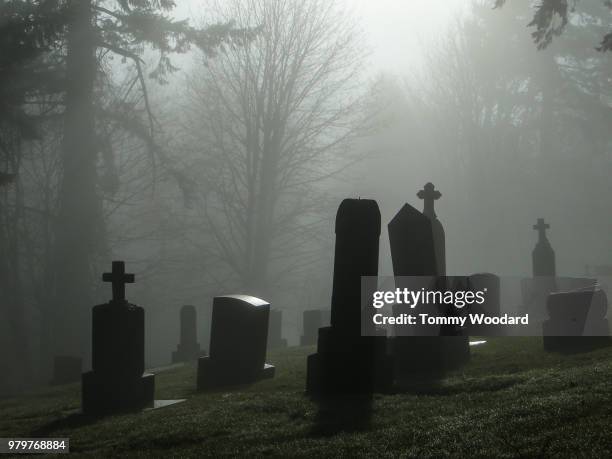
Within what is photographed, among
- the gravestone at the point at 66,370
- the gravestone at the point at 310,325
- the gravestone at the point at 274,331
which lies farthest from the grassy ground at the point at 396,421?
the gravestone at the point at 274,331

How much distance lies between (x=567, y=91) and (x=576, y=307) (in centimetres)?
2760

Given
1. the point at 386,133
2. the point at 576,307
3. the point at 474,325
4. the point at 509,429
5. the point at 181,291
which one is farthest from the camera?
the point at 386,133

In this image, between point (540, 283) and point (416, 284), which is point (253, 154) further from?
point (416, 284)

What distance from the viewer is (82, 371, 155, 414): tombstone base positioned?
8906 millimetres

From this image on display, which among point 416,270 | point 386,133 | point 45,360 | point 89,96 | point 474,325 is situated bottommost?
point 45,360

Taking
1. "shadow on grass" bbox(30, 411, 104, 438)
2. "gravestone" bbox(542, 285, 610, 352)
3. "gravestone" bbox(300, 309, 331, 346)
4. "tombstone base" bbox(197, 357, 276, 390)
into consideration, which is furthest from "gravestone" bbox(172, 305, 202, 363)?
"gravestone" bbox(542, 285, 610, 352)

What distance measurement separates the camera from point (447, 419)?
5.61 m

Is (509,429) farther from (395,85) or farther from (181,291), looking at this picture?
(395,85)

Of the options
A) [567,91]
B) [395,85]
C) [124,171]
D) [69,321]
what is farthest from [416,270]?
[395,85]

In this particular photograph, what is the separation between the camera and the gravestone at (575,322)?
9.58m

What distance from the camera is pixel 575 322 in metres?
9.72

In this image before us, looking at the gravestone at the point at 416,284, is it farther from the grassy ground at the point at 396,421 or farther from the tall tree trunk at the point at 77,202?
the tall tree trunk at the point at 77,202

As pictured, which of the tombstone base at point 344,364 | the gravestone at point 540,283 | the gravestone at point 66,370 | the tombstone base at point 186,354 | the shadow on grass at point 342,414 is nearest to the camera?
the shadow on grass at point 342,414

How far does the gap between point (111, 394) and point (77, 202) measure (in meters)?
12.1
